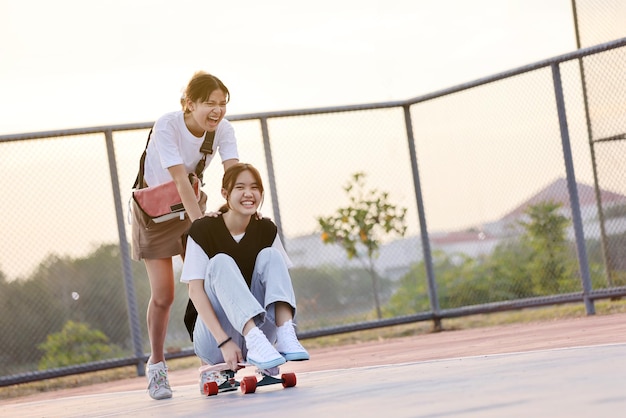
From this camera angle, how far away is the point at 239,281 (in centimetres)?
449

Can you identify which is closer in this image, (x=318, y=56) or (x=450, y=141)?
(x=450, y=141)

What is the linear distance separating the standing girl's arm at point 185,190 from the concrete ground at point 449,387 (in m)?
0.80

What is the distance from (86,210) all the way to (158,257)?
2772mm

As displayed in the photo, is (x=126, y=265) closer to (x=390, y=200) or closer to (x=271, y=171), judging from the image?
(x=271, y=171)

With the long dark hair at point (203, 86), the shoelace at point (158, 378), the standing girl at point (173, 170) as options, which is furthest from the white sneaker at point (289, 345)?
the long dark hair at point (203, 86)

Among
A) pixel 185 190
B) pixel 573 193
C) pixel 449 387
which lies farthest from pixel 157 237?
pixel 573 193

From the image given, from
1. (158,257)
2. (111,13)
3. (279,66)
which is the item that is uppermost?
(111,13)

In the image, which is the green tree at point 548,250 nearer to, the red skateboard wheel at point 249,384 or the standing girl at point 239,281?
the standing girl at point 239,281

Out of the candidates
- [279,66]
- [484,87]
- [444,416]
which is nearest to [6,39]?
[279,66]

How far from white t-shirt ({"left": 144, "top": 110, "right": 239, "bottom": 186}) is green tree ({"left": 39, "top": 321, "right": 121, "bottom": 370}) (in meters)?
2.79

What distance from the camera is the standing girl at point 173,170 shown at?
16.5ft

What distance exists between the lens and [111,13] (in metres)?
10.6

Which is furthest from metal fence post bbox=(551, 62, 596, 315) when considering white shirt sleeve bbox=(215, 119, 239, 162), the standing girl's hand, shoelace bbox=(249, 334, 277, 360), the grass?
shoelace bbox=(249, 334, 277, 360)

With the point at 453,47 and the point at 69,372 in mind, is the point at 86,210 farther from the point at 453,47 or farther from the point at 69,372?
the point at 453,47
